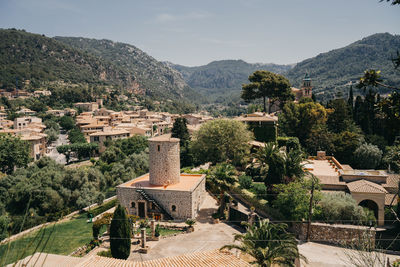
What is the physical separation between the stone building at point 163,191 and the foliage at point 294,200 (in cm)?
676

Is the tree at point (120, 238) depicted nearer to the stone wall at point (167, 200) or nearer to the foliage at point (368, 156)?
the stone wall at point (167, 200)

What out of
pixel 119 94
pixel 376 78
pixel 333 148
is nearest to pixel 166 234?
pixel 376 78

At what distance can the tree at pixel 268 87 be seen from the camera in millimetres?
43094

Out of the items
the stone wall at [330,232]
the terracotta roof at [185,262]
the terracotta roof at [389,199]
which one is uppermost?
the terracotta roof at [185,262]

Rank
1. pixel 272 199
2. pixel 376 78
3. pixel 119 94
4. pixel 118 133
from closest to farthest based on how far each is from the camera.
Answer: pixel 376 78 → pixel 272 199 → pixel 118 133 → pixel 119 94

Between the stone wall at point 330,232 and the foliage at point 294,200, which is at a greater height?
the foliage at point 294,200

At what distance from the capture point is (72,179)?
1187 inches

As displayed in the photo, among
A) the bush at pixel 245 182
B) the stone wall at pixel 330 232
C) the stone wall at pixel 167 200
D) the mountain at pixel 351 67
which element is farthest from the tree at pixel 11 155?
the mountain at pixel 351 67

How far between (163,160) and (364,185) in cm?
1633

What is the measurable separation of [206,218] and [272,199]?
554cm

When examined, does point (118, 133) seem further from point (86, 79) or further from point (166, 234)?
point (86, 79)

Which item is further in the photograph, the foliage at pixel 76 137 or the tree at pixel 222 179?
the foliage at pixel 76 137

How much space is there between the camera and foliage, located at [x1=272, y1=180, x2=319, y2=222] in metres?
19.1

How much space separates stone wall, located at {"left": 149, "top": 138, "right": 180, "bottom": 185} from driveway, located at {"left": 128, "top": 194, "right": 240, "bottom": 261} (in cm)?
457
